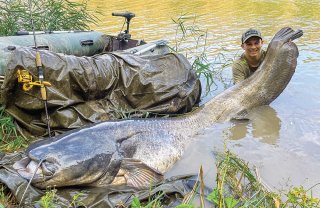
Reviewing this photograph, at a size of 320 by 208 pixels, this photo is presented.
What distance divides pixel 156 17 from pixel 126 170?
9512mm

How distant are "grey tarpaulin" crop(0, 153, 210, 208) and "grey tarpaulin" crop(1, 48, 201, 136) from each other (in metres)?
0.95

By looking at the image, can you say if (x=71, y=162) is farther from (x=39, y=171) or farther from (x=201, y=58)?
(x=201, y=58)

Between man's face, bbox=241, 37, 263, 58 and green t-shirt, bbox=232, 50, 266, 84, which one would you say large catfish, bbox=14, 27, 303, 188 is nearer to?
green t-shirt, bbox=232, 50, 266, 84

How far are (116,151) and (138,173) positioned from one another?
25 centimetres

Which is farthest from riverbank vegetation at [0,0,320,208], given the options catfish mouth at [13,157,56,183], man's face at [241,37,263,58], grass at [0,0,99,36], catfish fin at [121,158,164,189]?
man's face at [241,37,263,58]

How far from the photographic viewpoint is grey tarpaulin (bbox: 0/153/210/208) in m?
2.77

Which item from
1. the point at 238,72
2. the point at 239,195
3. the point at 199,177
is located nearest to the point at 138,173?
the point at 199,177

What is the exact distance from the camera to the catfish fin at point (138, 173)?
3.10 metres

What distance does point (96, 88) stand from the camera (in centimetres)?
414

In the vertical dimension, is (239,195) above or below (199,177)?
above

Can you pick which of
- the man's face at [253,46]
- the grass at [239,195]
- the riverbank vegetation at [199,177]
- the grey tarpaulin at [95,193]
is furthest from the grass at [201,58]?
the grey tarpaulin at [95,193]

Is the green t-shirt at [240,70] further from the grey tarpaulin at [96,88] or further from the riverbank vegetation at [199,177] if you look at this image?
the grey tarpaulin at [96,88]

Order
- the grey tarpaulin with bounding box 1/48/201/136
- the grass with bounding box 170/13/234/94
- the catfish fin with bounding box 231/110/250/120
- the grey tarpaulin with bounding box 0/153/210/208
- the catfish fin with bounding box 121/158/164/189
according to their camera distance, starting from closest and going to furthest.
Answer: the grey tarpaulin with bounding box 0/153/210/208 < the catfish fin with bounding box 121/158/164/189 < the grey tarpaulin with bounding box 1/48/201/136 < the catfish fin with bounding box 231/110/250/120 < the grass with bounding box 170/13/234/94

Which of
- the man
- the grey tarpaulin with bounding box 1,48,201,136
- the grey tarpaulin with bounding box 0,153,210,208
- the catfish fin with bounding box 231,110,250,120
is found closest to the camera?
the grey tarpaulin with bounding box 0,153,210,208
